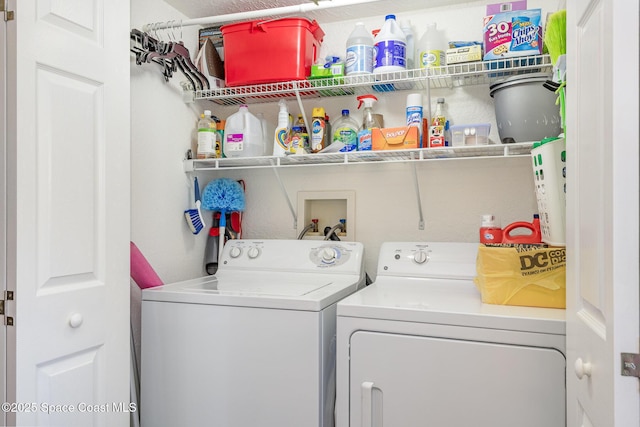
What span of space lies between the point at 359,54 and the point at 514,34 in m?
0.65

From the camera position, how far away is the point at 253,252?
2277 mm

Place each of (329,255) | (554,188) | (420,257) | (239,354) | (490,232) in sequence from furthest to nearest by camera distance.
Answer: (329,255) → (420,257) → (490,232) → (239,354) → (554,188)

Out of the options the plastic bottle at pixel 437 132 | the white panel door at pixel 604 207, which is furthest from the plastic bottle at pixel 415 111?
the white panel door at pixel 604 207

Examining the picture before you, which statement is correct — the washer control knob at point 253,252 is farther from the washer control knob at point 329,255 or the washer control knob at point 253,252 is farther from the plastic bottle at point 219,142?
the plastic bottle at point 219,142

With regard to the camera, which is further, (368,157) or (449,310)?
(368,157)

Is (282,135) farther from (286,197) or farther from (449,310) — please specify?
(449,310)

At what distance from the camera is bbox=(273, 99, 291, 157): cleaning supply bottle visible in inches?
87.9

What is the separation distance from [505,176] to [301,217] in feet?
3.48

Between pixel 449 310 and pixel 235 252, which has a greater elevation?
pixel 235 252

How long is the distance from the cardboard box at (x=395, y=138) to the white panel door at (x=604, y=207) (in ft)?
3.00

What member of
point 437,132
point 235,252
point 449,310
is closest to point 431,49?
point 437,132

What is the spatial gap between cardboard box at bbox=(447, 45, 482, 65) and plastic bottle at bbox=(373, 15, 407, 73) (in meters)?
0.20

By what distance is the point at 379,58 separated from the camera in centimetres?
202

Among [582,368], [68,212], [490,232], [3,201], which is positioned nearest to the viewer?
[582,368]
